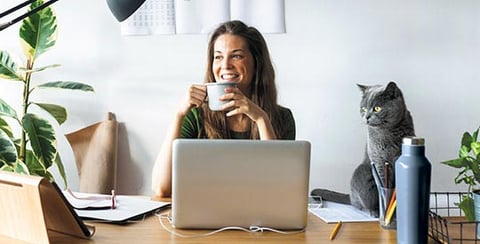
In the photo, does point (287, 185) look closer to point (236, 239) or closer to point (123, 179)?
point (236, 239)

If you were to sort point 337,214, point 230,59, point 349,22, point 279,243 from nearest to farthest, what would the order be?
1. point 279,243
2. point 337,214
3. point 230,59
4. point 349,22

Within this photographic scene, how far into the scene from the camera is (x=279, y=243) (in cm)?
96

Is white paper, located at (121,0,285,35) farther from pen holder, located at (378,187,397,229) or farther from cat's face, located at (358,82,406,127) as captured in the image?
pen holder, located at (378,187,397,229)

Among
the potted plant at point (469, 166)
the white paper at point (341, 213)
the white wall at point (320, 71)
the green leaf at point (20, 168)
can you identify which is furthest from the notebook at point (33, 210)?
the white wall at point (320, 71)

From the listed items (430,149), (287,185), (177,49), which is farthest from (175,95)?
(287,185)

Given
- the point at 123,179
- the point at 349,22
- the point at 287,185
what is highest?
the point at 349,22

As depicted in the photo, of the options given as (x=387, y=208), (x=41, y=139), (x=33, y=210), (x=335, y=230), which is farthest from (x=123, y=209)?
(x=41, y=139)

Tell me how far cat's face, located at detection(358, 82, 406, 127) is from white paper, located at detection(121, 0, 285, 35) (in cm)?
80

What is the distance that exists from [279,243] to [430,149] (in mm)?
1381

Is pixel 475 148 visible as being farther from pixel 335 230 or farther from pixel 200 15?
pixel 200 15

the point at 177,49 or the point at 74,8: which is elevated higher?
the point at 74,8

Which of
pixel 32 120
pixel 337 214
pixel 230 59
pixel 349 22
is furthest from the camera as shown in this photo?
pixel 349 22

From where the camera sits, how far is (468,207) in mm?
1010

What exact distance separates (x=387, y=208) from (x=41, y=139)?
4.41 ft
